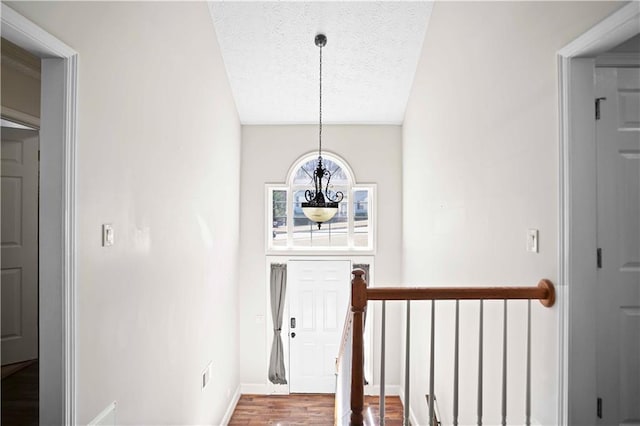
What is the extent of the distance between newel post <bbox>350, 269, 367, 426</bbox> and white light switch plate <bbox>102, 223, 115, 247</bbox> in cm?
131

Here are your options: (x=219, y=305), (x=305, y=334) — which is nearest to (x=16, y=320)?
(x=219, y=305)

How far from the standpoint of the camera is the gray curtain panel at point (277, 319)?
228 inches

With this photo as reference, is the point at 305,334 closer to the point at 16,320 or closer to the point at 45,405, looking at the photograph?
the point at 16,320

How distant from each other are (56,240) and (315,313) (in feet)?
14.8

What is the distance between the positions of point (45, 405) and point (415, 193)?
13.5ft

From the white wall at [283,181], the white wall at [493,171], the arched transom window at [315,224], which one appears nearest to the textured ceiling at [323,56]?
the white wall at [283,181]

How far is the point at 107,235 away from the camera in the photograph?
2090 millimetres

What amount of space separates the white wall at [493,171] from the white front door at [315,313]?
1.68 m

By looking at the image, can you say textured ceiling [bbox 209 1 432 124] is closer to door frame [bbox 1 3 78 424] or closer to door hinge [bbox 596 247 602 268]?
door frame [bbox 1 3 78 424]

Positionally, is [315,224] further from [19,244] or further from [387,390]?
[19,244]

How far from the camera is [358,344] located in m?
1.89

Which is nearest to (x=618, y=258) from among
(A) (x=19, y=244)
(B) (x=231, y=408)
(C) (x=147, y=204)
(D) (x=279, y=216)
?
(C) (x=147, y=204)

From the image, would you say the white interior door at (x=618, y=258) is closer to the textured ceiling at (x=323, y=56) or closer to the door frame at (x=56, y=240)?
the door frame at (x=56, y=240)

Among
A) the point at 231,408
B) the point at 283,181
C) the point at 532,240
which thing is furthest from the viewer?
the point at 283,181
